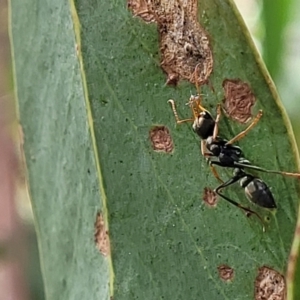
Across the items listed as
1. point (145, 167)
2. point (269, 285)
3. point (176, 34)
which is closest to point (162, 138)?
point (145, 167)

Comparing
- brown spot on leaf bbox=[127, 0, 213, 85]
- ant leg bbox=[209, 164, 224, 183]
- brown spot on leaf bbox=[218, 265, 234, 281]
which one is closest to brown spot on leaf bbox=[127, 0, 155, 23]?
brown spot on leaf bbox=[127, 0, 213, 85]

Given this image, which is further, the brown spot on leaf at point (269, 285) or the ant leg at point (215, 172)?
the ant leg at point (215, 172)

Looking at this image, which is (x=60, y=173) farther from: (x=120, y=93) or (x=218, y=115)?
(x=218, y=115)

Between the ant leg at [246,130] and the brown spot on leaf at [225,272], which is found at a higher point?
the ant leg at [246,130]

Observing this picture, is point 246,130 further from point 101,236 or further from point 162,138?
point 101,236

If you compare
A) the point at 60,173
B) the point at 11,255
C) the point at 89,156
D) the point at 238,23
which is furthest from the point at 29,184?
the point at 11,255

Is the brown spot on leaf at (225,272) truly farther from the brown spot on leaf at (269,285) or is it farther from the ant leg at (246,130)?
the ant leg at (246,130)

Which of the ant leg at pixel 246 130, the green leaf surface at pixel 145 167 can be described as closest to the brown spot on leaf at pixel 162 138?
the green leaf surface at pixel 145 167

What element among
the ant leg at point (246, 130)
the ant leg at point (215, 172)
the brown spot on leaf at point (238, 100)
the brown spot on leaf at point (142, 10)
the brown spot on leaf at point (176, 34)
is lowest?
the ant leg at point (215, 172)

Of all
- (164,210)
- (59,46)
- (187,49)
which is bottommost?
(164,210)
